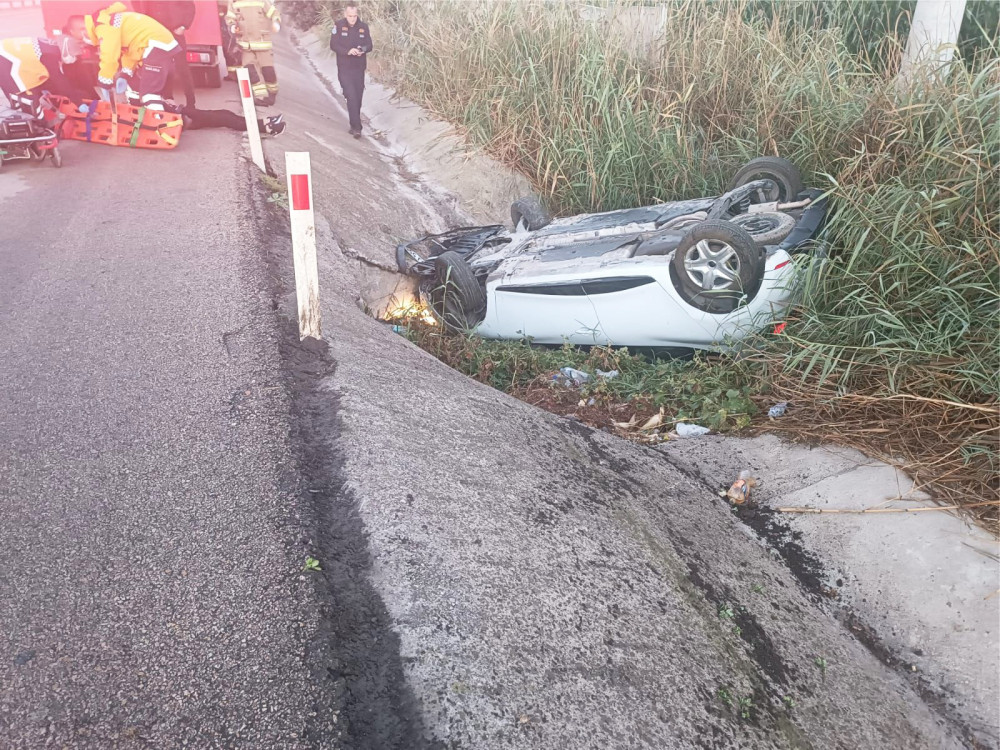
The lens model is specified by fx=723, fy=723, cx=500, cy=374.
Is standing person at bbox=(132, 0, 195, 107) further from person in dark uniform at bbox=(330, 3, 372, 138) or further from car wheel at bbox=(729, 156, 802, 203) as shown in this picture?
car wheel at bbox=(729, 156, 802, 203)

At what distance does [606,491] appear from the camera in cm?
346

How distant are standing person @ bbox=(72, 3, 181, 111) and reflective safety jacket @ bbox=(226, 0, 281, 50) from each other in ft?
11.2

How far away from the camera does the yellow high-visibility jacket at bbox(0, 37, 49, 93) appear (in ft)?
23.9

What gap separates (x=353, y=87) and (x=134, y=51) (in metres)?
3.40

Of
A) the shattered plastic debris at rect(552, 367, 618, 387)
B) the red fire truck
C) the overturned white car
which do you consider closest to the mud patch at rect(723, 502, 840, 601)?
the overturned white car

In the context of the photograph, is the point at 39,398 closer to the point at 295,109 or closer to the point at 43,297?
the point at 43,297

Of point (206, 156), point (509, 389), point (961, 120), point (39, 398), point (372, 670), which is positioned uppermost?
point (961, 120)

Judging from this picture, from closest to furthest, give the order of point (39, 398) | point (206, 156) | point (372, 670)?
point (372, 670) < point (39, 398) < point (206, 156)

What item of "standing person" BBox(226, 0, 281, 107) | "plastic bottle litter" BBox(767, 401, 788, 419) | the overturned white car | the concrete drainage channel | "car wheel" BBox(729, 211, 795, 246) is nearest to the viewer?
the concrete drainage channel

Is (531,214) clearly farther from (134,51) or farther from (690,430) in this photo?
(134,51)

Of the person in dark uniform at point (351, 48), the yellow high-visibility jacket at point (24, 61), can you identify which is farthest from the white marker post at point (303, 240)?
the person in dark uniform at point (351, 48)

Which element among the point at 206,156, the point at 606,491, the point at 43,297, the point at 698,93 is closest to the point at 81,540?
the point at 606,491

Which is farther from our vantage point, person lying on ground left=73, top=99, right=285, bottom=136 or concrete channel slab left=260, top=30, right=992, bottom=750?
person lying on ground left=73, top=99, right=285, bottom=136

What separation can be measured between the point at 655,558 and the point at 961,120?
3.98 meters
